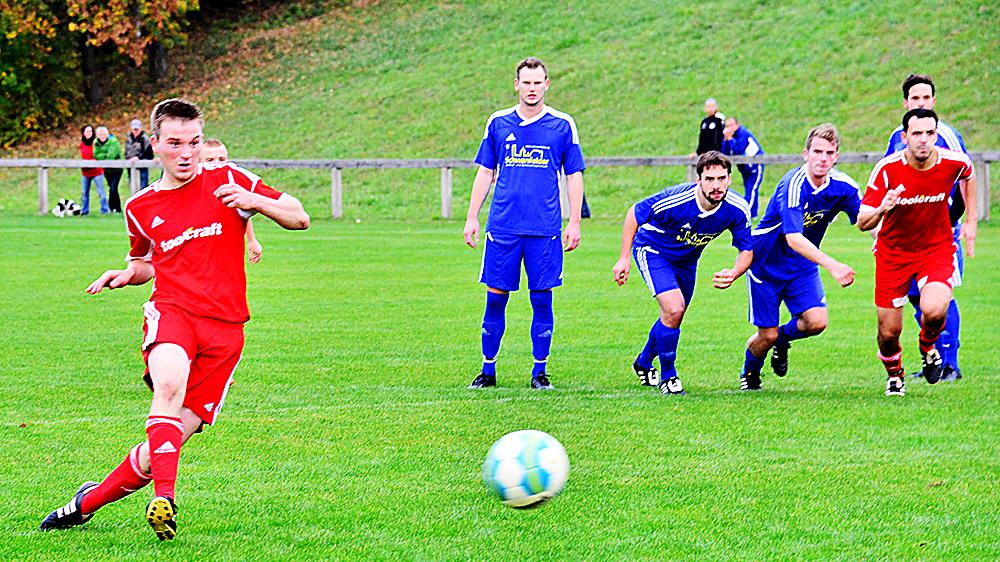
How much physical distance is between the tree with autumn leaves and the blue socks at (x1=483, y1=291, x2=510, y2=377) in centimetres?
3415

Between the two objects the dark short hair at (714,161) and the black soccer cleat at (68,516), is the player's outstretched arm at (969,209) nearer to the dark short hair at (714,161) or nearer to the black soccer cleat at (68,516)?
the dark short hair at (714,161)

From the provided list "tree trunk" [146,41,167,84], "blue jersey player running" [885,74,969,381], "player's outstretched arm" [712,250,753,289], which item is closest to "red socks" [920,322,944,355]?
"blue jersey player running" [885,74,969,381]

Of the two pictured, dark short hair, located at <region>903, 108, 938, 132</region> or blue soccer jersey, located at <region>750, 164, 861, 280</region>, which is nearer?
dark short hair, located at <region>903, 108, 938, 132</region>

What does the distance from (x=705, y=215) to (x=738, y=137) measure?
19.4 metres

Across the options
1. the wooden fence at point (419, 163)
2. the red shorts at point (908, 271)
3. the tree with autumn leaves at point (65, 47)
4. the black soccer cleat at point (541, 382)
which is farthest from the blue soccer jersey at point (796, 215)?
the tree with autumn leaves at point (65, 47)

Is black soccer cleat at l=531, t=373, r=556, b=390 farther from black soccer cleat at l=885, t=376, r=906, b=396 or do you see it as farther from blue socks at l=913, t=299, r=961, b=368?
blue socks at l=913, t=299, r=961, b=368

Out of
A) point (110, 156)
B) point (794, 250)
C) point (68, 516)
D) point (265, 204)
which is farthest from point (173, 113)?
point (110, 156)

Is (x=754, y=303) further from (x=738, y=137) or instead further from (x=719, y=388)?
(x=738, y=137)

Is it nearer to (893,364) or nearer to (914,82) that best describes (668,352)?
(893,364)

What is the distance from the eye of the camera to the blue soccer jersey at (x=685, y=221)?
9.22m

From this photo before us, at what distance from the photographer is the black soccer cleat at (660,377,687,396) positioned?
9352mm

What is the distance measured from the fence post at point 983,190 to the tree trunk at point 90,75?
1177 inches

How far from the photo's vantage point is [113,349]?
36.7 ft

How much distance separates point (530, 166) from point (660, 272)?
1.14 meters
